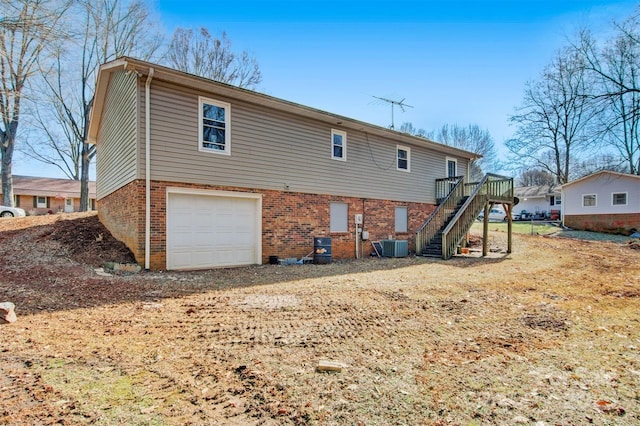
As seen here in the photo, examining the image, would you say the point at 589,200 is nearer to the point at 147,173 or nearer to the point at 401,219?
the point at 401,219

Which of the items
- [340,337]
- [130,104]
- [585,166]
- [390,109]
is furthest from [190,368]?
[585,166]

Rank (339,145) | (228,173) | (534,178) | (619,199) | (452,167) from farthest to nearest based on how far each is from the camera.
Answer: (534,178)
(619,199)
(452,167)
(339,145)
(228,173)

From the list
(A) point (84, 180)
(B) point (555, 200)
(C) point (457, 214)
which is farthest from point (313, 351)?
(B) point (555, 200)

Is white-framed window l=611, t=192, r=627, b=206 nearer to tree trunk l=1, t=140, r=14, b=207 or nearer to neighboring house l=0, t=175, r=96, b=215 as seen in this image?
tree trunk l=1, t=140, r=14, b=207

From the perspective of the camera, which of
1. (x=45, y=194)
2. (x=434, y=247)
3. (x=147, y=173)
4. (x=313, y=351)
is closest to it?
(x=313, y=351)

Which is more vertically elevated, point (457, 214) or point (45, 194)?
point (45, 194)

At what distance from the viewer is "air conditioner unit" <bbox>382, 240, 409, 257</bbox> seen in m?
13.5

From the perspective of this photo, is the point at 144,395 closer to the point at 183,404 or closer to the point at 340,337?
the point at 183,404

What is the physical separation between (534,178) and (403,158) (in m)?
50.8

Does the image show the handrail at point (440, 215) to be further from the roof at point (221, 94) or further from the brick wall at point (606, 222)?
the brick wall at point (606, 222)

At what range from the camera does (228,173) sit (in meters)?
10.1

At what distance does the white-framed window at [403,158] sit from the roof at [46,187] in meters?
30.0

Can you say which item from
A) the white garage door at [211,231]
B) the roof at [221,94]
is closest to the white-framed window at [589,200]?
the roof at [221,94]

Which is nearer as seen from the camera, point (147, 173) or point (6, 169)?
point (147, 173)
